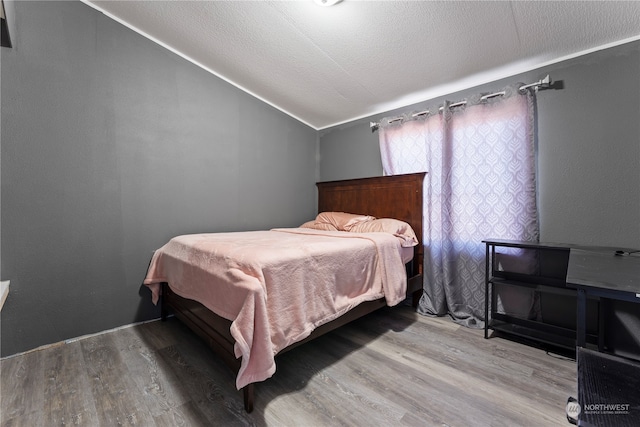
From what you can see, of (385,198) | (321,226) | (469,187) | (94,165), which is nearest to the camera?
(94,165)

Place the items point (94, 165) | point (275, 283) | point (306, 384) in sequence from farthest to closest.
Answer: point (94, 165)
point (306, 384)
point (275, 283)

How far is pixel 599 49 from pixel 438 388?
2.54 m

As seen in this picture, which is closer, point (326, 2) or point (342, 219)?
point (326, 2)

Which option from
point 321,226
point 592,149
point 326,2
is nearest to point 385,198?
point 321,226

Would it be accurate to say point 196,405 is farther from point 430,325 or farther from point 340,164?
point 340,164

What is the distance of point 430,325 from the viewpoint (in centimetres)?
233

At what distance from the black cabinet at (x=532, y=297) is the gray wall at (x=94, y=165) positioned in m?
2.59

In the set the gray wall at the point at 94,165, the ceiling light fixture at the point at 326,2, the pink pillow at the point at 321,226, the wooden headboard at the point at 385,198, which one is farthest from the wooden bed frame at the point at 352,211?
the ceiling light fixture at the point at 326,2

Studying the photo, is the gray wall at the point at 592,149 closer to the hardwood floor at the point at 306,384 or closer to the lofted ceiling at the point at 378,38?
the lofted ceiling at the point at 378,38

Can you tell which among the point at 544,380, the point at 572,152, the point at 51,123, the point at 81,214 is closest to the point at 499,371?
the point at 544,380

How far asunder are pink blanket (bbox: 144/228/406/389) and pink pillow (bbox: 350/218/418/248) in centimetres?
26

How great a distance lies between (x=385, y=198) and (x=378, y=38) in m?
1.51

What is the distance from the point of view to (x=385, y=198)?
2934 millimetres

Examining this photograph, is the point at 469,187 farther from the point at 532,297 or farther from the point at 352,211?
the point at 352,211
